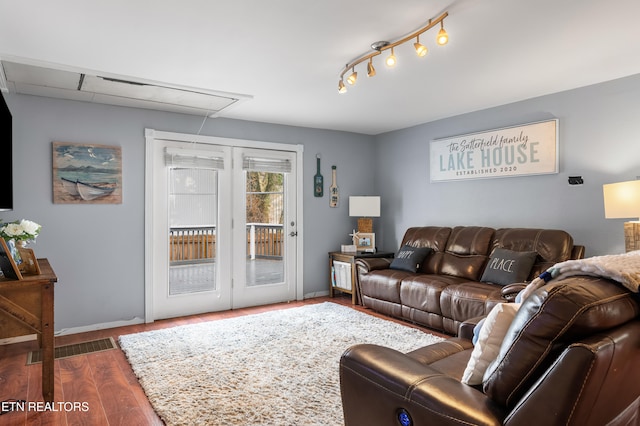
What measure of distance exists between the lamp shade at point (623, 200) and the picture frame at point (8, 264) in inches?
166

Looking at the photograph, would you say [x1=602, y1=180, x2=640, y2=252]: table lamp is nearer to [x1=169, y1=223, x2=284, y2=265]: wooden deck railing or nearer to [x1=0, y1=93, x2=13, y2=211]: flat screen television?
[x1=169, y1=223, x2=284, y2=265]: wooden deck railing

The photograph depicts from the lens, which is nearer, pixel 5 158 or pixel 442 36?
pixel 442 36

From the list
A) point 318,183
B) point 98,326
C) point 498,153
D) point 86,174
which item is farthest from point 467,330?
point 86,174

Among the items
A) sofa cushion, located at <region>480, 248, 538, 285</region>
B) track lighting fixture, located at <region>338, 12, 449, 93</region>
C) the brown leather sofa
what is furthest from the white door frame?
sofa cushion, located at <region>480, 248, 538, 285</region>

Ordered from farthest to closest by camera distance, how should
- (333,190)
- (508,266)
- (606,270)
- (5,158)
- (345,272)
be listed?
(333,190) → (345,272) → (508,266) → (5,158) → (606,270)

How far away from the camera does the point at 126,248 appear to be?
433 cm

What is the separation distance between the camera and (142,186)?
4410mm

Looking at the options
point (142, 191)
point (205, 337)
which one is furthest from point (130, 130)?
point (205, 337)

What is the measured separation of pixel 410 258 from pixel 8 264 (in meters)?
3.69

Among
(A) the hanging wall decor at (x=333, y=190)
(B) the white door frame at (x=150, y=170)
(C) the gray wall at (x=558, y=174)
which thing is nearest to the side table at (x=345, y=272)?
(A) the hanging wall decor at (x=333, y=190)

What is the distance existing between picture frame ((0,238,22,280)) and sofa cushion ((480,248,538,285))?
148 inches

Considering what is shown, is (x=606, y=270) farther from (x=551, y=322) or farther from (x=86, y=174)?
(x=86, y=174)

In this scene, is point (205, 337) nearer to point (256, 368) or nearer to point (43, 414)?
point (256, 368)

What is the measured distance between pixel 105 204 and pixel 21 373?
5.70ft
